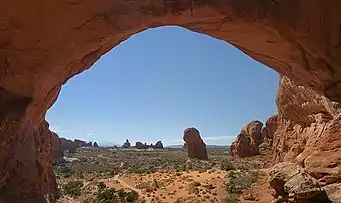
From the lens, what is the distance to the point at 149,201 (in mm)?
22781

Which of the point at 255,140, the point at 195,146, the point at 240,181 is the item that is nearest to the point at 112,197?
the point at 240,181

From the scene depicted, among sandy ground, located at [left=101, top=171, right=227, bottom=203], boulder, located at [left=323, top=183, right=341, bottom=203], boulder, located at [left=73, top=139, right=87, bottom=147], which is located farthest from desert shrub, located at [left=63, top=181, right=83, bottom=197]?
boulder, located at [left=73, top=139, right=87, bottom=147]

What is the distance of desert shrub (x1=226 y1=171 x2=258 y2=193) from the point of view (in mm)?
21855

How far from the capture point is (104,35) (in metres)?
6.10

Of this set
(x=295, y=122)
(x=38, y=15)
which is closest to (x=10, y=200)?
(x=38, y=15)

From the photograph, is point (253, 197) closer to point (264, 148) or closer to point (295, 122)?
point (295, 122)

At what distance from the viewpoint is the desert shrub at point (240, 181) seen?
21855mm

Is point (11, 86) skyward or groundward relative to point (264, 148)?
skyward

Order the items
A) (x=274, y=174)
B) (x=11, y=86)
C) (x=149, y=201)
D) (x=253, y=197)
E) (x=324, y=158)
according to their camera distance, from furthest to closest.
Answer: (x=149, y=201), (x=253, y=197), (x=274, y=174), (x=324, y=158), (x=11, y=86)

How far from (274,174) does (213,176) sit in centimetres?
1666

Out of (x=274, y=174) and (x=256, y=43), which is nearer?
(x=256, y=43)

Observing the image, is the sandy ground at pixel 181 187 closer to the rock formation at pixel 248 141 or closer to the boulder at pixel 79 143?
the rock formation at pixel 248 141

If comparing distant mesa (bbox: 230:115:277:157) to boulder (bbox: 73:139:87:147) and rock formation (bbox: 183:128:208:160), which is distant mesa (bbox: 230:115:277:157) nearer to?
rock formation (bbox: 183:128:208:160)

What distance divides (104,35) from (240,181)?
19268 millimetres
